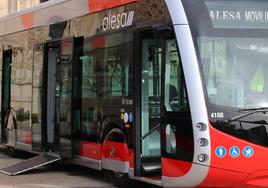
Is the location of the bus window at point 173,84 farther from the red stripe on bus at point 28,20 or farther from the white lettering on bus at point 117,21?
the red stripe on bus at point 28,20

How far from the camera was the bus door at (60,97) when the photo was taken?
10016 mm

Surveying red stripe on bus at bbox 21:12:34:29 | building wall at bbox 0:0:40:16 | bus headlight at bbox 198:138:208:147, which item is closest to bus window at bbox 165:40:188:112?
bus headlight at bbox 198:138:208:147

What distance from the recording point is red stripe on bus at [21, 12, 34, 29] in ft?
38.3

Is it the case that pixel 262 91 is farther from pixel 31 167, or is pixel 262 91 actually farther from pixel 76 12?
pixel 31 167

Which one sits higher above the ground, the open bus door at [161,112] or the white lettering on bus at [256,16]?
the white lettering on bus at [256,16]

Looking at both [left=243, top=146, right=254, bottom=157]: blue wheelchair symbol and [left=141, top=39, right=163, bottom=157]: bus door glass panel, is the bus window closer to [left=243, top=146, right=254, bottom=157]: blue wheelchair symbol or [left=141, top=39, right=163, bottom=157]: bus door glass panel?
[left=141, top=39, right=163, bottom=157]: bus door glass panel

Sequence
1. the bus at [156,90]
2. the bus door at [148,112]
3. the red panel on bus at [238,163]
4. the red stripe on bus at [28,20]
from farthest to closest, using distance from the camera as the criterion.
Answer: the red stripe on bus at [28,20]
the bus door at [148,112]
the bus at [156,90]
the red panel on bus at [238,163]

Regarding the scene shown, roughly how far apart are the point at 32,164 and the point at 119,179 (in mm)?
2382

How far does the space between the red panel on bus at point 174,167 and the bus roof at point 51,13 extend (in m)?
2.47

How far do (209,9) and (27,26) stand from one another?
570 cm

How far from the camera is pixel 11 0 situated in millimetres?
34188

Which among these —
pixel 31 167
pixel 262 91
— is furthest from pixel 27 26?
pixel 262 91

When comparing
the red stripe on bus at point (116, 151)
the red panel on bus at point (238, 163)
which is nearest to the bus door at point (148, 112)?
the red stripe on bus at point (116, 151)

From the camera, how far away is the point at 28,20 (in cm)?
1188
